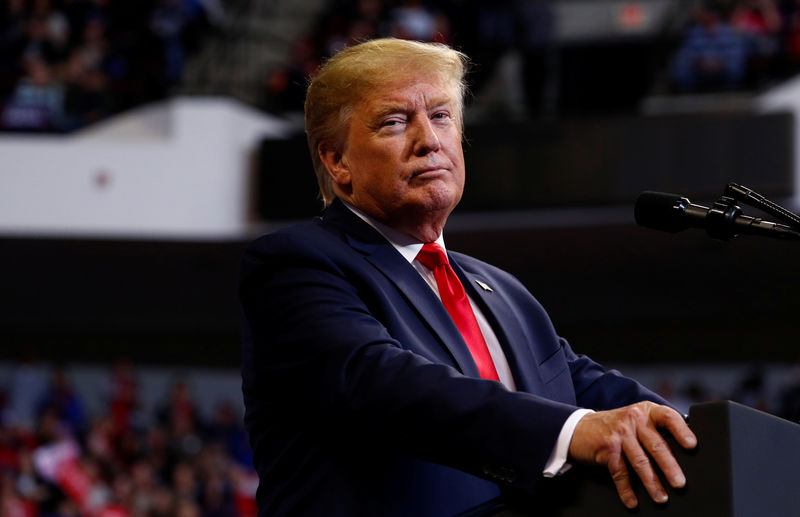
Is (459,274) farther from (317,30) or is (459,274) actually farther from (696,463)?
(317,30)

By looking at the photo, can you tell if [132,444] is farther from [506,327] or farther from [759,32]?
[506,327]

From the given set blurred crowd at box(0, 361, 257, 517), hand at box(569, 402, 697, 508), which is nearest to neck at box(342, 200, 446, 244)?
hand at box(569, 402, 697, 508)

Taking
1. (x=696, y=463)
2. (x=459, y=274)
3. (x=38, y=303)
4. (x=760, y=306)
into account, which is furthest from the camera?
(x=38, y=303)

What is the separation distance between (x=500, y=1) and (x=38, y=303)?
Result: 196 inches

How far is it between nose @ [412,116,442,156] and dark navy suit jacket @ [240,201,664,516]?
14 centimetres

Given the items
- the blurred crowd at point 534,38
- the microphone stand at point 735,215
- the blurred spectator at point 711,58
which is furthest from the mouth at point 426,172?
the blurred spectator at point 711,58

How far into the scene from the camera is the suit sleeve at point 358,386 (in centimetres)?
136

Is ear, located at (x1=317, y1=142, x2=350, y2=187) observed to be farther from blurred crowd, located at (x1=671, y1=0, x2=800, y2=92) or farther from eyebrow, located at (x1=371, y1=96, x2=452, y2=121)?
blurred crowd, located at (x1=671, y1=0, x2=800, y2=92)

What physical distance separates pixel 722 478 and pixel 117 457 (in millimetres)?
8301

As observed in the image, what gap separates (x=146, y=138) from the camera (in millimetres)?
9906

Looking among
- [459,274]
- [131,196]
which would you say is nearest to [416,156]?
[459,274]

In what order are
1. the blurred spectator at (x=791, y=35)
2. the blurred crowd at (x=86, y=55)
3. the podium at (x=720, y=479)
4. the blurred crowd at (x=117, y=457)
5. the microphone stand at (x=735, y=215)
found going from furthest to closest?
the blurred crowd at (x=86, y=55) < the blurred spectator at (x=791, y=35) < the blurred crowd at (x=117, y=457) < the microphone stand at (x=735, y=215) < the podium at (x=720, y=479)

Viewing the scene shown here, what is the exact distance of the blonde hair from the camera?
1749 millimetres

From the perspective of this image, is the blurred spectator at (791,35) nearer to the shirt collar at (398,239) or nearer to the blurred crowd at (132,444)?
the blurred crowd at (132,444)
